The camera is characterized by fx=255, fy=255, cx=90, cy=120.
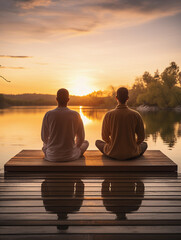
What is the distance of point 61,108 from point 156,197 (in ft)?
7.32

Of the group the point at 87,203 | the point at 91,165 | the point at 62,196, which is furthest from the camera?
the point at 91,165

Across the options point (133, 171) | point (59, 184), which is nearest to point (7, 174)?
point (59, 184)

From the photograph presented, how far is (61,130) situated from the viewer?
452 cm

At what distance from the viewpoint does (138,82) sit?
74875 millimetres

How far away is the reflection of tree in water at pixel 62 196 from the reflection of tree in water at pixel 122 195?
35 cm

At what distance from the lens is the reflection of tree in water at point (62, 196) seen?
9.51 ft

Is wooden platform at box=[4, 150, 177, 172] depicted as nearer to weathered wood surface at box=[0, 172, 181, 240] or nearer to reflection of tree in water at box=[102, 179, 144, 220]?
weathered wood surface at box=[0, 172, 181, 240]

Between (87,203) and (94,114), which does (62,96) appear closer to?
(87,203)

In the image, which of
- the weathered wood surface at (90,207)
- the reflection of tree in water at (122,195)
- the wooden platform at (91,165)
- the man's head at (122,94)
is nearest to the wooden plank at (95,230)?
the weathered wood surface at (90,207)

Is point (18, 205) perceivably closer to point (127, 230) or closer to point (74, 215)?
point (74, 215)

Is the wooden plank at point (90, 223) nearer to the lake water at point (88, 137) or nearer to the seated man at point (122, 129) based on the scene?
the seated man at point (122, 129)

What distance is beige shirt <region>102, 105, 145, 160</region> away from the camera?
4.70 meters

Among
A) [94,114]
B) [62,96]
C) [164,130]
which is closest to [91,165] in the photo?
[62,96]

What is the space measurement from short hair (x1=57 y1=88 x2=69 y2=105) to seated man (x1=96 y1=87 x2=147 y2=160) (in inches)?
34.1
